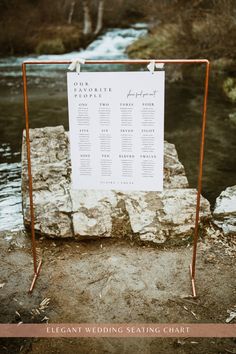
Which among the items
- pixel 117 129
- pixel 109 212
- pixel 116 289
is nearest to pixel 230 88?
pixel 109 212

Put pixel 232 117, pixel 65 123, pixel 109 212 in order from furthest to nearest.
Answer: pixel 232 117 < pixel 65 123 < pixel 109 212

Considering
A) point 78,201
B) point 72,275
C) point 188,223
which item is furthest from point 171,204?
point 72,275

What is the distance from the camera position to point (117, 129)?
133 inches

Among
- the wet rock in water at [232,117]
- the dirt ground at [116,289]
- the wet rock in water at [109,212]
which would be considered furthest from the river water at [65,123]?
the dirt ground at [116,289]

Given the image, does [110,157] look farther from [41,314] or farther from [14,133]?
[14,133]

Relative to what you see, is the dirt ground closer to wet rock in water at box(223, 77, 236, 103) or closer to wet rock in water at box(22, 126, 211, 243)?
wet rock in water at box(22, 126, 211, 243)

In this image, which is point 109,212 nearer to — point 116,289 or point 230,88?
point 116,289

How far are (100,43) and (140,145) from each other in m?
18.7

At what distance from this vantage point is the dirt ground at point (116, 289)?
3.01m

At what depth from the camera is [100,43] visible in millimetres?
20781

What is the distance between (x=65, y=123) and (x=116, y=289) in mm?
6457

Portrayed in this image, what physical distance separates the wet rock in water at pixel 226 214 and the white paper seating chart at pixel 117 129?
135 centimetres

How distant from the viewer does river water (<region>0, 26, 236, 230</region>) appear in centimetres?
653

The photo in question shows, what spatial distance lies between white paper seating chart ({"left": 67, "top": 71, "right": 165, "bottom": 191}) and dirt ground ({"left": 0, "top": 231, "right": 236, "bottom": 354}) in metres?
0.88
